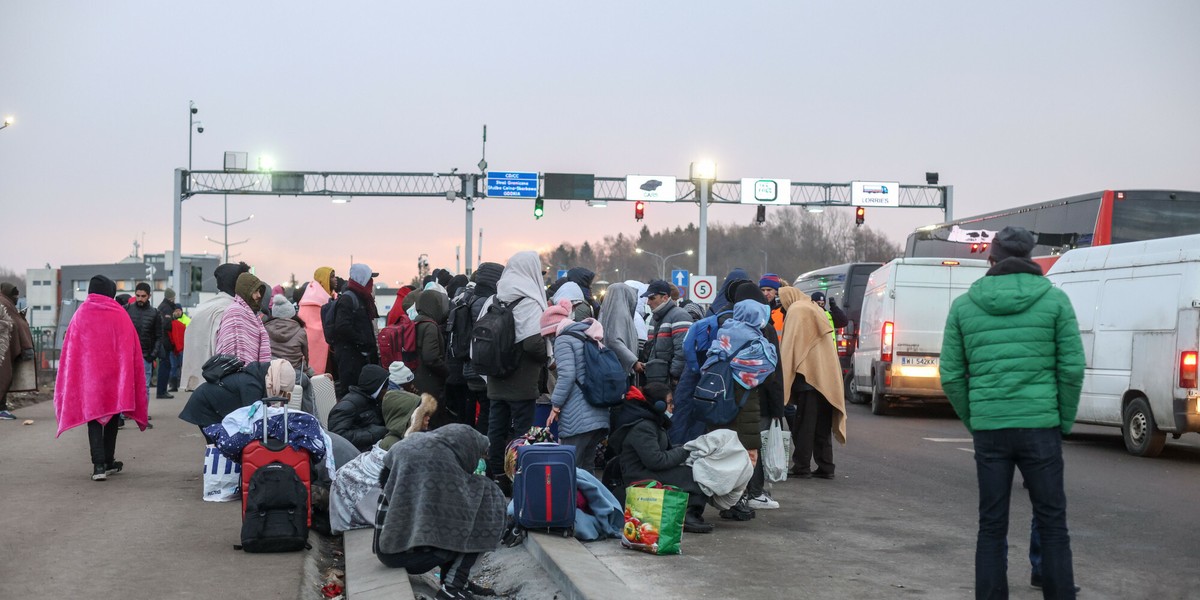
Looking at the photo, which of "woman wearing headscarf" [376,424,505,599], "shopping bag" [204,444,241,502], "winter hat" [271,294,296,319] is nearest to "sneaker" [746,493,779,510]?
"woman wearing headscarf" [376,424,505,599]

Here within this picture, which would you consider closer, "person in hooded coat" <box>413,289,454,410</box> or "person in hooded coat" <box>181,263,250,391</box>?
"person in hooded coat" <box>413,289,454,410</box>

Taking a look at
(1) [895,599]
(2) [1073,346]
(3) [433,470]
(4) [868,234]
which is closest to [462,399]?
(3) [433,470]

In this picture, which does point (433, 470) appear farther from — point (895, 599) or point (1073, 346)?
point (1073, 346)

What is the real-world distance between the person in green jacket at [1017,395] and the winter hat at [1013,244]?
114mm

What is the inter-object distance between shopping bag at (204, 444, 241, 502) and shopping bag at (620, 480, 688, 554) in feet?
12.5

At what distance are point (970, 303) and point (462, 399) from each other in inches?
263

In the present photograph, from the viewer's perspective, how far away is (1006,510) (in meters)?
6.18

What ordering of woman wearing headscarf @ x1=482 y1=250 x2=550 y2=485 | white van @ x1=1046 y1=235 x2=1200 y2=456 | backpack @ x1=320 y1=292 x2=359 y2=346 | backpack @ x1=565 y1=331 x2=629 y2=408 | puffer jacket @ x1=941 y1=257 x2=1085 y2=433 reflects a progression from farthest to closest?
white van @ x1=1046 y1=235 x2=1200 y2=456, backpack @ x1=320 y1=292 x2=359 y2=346, woman wearing headscarf @ x1=482 y1=250 x2=550 y2=485, backpack @ x1=565 y1=331 x2=629 y2=408, puffer jacket @ x1=941 y1=257 x2=1085 y2=433

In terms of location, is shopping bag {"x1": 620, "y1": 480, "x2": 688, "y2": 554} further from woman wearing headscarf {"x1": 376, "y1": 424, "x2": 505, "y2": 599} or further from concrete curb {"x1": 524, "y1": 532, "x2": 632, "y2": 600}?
woman wearing headscarf {"x1": 376, "y1": 424, "x2": 505, "y2": 599}

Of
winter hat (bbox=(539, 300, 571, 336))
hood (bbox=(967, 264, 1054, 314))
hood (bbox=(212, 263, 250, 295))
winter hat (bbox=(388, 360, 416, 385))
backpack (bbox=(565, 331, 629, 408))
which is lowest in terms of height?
winter hat (bbox=(388, 360, 416, 385))

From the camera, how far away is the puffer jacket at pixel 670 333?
1095 cm

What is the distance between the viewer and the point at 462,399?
1210cm

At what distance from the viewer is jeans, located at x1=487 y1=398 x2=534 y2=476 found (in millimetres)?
10297

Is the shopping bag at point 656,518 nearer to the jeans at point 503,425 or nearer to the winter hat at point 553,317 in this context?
the winter hat at point 553,317
